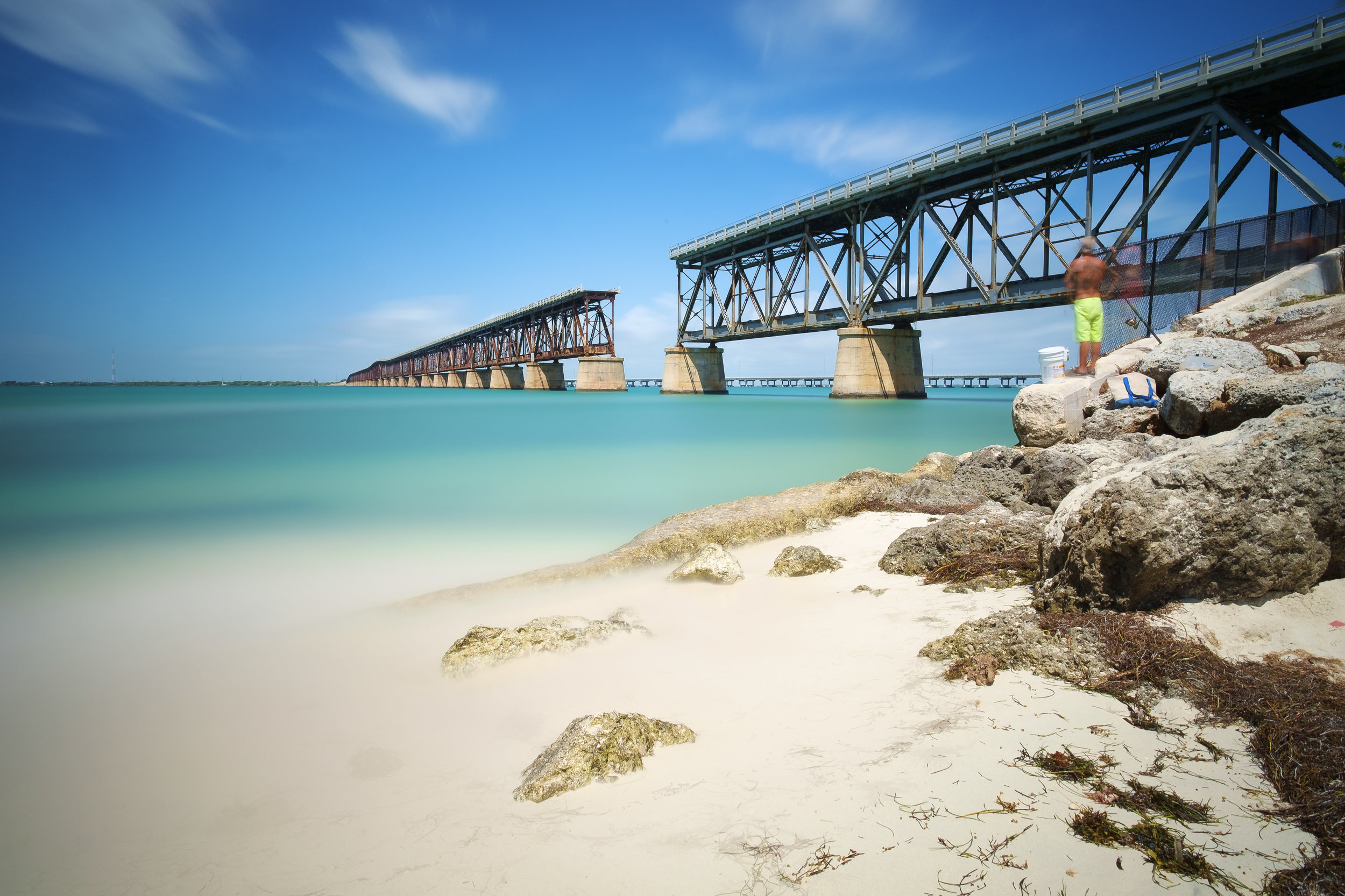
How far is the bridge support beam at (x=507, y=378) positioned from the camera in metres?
95.4

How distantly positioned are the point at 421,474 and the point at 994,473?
11.7m

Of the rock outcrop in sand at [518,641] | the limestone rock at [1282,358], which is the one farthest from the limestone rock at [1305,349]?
the rock outcrop in sand at [518,641]

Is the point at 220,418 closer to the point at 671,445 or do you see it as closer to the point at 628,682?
the point at 671,445

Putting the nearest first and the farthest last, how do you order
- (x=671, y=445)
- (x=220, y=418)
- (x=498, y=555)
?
(x=498, y=555)
(x=671, y=445)
(x=220, y=418)

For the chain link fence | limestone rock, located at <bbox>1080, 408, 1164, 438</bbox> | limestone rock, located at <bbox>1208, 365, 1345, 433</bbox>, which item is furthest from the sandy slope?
the chain link fence

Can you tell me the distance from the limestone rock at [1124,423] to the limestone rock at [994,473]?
0.90 m

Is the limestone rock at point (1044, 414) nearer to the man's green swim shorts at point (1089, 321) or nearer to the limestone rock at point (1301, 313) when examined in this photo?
the man's green swim shorts at point (1089, 321)

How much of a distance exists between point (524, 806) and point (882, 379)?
38.6 meters

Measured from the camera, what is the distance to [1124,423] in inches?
294

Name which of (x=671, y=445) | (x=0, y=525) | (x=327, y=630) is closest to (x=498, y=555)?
(x=327, y=630)

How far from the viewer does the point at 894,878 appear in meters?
1.82

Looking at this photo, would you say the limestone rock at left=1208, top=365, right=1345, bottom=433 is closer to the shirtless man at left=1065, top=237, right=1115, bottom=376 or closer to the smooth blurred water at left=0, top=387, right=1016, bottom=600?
the shirtless man at left=1065, top=237, right=1115, bottom=376

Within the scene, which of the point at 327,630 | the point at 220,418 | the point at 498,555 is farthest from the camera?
the point at 220,418

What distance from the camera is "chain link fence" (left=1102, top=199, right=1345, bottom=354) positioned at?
12250mm
